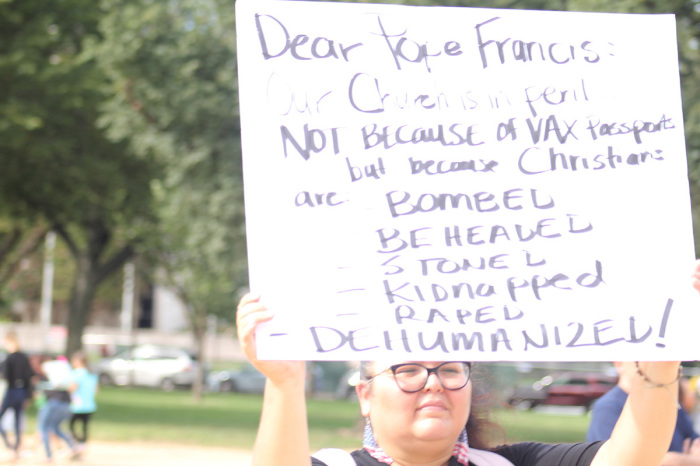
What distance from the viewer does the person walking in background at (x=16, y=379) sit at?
12.3 metres

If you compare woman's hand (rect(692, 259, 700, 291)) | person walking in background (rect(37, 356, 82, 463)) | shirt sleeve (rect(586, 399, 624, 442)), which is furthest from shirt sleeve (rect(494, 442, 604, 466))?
person walking in background (rect(37, 356, 82, 463))

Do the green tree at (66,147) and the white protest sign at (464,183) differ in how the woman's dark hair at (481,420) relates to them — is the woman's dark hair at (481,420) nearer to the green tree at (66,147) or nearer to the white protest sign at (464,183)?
→ the white protest sign at (464,183)

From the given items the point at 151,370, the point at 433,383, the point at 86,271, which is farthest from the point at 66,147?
the point at 151,370

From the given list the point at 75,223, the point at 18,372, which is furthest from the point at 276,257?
the point at 75,223

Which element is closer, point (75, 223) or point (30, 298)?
point (75, 223)

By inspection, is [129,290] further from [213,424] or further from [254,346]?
[254,346]

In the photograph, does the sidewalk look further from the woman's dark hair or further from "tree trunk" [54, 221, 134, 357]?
"tree trunk" [54, 221, 134, 357]

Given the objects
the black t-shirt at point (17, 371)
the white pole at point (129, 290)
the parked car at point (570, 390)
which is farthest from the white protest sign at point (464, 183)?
the white pole at point (129, 290)

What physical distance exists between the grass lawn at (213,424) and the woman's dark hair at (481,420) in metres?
8.15

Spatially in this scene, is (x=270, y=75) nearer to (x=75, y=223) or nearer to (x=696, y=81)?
(x=696, y=81)

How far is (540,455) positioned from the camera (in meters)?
2.69

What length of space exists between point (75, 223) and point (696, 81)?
18759 millimetres

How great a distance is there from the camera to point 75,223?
2578cm

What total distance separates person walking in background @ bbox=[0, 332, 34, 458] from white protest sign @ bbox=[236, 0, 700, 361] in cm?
1078
